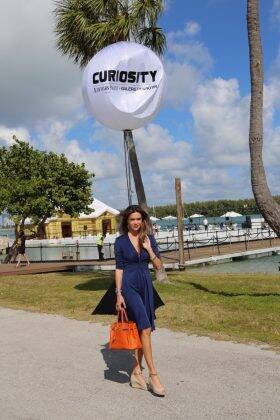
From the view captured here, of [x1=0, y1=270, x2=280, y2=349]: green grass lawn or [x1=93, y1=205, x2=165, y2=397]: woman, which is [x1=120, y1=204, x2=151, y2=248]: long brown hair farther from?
[x1=0, y1=270, x2=280, y2=349]: green grass lawn

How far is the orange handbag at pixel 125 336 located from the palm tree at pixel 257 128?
15.9 ft

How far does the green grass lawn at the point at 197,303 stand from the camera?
24.2ft

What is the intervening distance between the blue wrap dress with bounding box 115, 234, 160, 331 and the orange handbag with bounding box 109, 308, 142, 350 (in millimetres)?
78

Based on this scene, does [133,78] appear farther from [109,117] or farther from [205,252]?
[205,252]

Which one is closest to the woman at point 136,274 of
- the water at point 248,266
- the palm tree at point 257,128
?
the palm tree at point 257,128

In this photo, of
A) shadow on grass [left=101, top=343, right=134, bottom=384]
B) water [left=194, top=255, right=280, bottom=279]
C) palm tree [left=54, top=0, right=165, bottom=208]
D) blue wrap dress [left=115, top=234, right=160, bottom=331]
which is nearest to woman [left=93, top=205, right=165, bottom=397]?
blue wrap dress [left=115, top=234, right=160, bottom=331]

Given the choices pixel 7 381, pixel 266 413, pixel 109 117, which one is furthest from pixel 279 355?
pixel 109 117

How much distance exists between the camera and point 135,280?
199 inches

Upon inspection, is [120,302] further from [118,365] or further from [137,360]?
[118,365]

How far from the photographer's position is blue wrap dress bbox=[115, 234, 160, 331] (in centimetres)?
501

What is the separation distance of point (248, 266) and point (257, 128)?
18.5m

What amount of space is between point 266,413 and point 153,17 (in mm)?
10789

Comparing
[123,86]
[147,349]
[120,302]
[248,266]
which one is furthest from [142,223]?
[248,266]

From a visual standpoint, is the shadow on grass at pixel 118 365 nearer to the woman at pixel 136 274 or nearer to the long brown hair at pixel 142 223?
the woman at pixel 136 274
